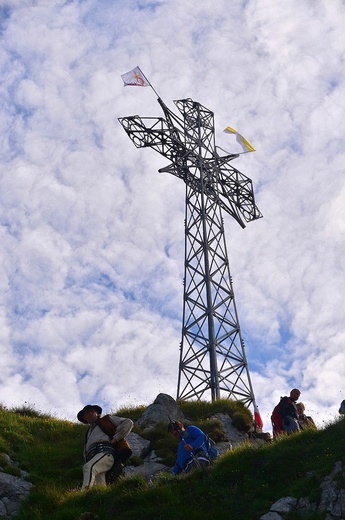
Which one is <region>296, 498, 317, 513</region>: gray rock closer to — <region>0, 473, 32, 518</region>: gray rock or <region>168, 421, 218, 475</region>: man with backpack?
<region>168, 421, 218, 475</region>: man with backpack

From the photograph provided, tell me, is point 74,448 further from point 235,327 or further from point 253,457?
point 235,327

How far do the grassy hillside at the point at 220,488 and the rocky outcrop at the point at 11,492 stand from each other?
0.82ft

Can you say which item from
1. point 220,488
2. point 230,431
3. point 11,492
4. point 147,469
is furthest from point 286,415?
point 11,492

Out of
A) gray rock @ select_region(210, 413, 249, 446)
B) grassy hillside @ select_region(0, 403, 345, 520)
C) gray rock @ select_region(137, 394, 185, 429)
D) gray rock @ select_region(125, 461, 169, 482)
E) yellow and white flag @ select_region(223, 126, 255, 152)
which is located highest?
yellow and white flag @ select_region(223, 126, 255, 152)

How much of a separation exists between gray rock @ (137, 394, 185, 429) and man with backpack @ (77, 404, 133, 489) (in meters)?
A: 4.52

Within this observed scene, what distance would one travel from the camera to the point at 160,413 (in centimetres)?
1598

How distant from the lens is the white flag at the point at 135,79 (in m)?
26.7

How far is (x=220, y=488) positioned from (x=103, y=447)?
2272 mm

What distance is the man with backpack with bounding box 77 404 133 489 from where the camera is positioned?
10.7 m

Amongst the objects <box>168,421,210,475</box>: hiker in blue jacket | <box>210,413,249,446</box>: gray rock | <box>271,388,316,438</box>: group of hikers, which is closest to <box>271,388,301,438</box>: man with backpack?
<box>271,388,316,438</box>: group of hikers

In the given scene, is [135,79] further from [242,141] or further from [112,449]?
[112,449]

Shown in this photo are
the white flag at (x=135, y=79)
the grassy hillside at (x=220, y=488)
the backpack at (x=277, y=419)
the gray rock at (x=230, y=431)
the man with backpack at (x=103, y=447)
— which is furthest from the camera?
the white flag at (x=135, y=79)

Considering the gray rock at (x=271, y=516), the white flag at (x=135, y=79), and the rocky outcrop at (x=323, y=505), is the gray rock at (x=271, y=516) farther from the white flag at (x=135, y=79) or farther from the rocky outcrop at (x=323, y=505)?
the white flag at (x=135, y=79)

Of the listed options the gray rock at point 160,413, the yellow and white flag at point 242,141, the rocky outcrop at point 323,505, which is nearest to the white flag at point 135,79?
the yellow and white flag at point 242,141
